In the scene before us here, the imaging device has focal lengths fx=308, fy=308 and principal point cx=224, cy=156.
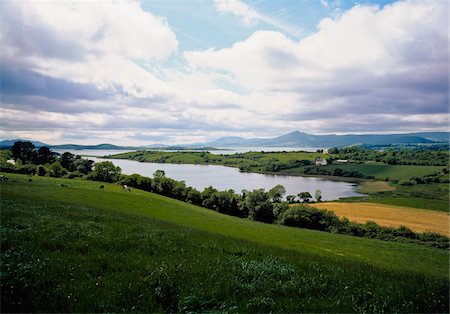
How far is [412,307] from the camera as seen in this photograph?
743 cm

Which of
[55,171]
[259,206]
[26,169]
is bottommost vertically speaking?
[259,206]

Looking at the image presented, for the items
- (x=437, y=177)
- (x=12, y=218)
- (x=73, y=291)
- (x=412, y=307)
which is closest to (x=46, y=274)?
(x=73, y=291)

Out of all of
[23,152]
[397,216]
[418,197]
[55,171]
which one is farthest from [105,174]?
[418,197]

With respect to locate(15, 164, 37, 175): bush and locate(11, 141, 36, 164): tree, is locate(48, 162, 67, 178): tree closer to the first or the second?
locate(15, 164, 37, 175): bush

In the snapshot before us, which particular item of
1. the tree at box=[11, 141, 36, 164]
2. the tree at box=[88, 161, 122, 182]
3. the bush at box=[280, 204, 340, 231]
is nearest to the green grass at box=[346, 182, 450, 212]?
the bush at box=[280, 204, 340, 231]

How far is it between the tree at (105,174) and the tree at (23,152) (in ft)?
161

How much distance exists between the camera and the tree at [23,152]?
494 feet

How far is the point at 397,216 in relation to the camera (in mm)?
99875

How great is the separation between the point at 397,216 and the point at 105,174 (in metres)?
109

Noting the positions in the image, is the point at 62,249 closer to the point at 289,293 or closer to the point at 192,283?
the point at 192,283

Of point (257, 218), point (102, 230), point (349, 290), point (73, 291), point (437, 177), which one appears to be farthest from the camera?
point (437, 177)

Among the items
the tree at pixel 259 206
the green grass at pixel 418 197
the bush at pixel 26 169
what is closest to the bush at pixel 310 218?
the tree at pixel 259 206

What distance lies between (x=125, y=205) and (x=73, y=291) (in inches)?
2079

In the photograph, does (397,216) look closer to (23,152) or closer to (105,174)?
(105,174)
